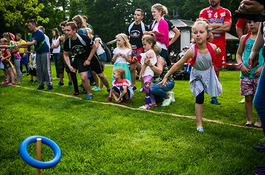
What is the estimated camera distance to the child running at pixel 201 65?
3652 millimetres

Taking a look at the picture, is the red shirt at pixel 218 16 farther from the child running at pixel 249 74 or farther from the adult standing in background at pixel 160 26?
the child running at pixel 249 74

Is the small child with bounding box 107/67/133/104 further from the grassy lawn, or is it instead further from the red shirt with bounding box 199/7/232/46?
the red shirt with bounding box 199/7/232/46

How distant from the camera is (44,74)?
8.01m

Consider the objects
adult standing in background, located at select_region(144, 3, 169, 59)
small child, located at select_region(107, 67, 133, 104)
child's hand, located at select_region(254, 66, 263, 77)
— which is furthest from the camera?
adult standing in background, located at select_region(144, 3, 169, 59)

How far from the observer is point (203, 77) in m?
3.85

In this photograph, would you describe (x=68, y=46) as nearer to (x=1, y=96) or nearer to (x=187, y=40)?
(x=1, y=96)

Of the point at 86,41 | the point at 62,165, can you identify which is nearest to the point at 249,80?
the point at 62,165

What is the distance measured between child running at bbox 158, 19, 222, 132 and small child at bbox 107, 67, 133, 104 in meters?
2.29

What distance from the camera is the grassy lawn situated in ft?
8.64

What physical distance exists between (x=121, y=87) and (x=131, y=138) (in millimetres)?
2652

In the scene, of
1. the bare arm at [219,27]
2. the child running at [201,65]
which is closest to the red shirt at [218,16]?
the bare arm at [219,27]

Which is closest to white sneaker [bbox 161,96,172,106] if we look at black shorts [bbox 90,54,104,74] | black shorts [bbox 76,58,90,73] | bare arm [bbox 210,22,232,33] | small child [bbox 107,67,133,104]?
small child [bbox 107,67,133,104]

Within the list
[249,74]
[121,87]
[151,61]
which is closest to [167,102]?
[151,61]

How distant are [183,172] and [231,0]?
31.1 meters
